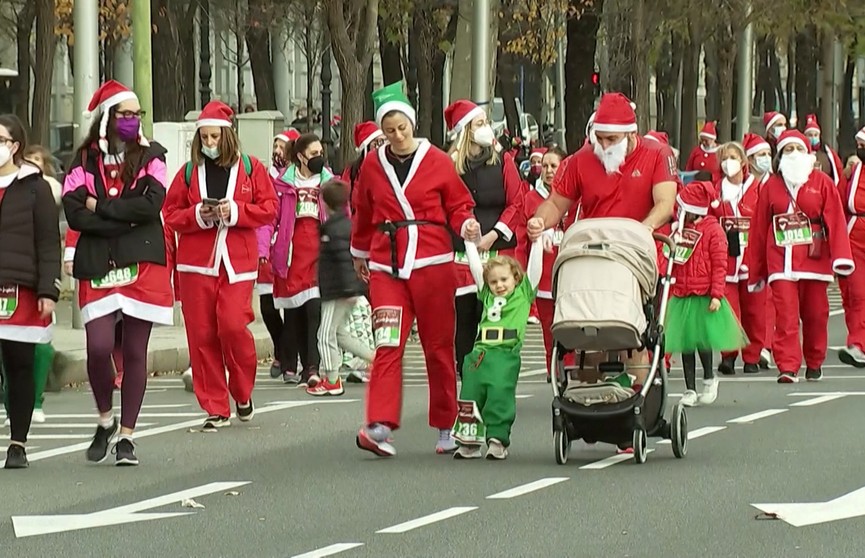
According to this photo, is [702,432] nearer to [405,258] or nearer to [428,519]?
[405,258]

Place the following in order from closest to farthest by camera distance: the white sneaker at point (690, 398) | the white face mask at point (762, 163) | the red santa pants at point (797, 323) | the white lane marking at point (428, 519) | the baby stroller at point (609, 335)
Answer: the white lane marking at point (428, 519), the baby stroller at point (609, 335), the white sneaker at point (690, 398), the red santa pants at point (797, 323), the white face mask at point (762, 163)

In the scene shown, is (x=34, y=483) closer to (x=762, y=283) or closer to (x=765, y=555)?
(x=765, y=555)

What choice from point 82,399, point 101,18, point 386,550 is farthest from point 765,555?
point 101,18

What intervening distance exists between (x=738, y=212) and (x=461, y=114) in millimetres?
5959

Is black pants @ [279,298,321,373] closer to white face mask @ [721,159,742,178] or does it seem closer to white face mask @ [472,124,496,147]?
white face mask @ [721,159,742,178]

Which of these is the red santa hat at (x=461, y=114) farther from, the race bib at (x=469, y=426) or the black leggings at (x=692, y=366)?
the black leggings at (x=692, y=366)

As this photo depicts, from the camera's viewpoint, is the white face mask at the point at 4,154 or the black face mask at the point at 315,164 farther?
the black face mask at the point at 315,164

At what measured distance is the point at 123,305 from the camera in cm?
1277

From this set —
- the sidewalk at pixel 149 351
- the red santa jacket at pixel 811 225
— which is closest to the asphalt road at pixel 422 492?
the sidewalk at pixel 149 351

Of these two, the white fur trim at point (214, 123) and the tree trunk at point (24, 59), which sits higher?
the tree trunk at point (24, 59)

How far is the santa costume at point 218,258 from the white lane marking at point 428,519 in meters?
4.00

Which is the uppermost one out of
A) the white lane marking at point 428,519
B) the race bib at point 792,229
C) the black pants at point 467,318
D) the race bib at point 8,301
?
the race bib at point 792,229

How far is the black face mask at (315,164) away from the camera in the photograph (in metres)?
18.5

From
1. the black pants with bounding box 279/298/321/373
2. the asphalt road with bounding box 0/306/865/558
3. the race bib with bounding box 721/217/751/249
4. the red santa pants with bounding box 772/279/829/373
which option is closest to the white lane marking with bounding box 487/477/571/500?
the asphalt road with bounding box 0/306/865/558
